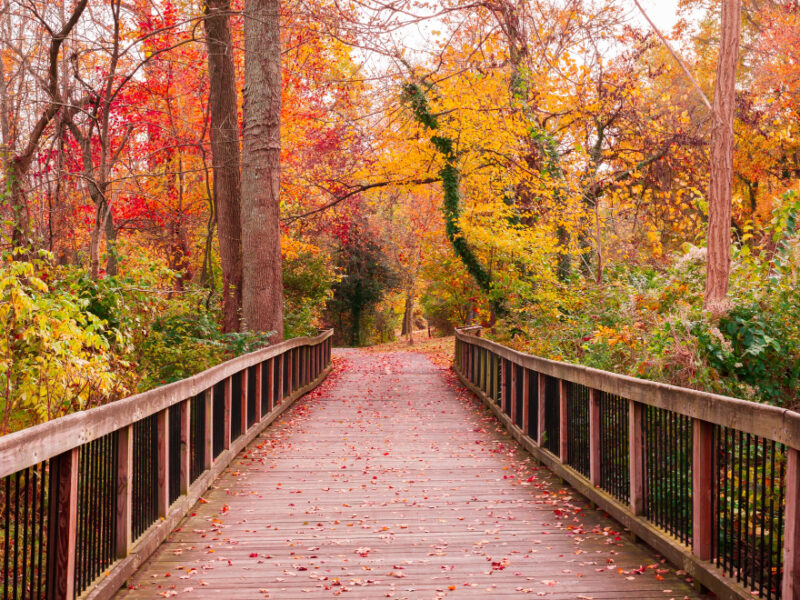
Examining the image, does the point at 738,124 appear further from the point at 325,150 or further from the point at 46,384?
the point at 46,384

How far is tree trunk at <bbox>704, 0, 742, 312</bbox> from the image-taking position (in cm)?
723

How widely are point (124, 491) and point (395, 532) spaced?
200 centimetres

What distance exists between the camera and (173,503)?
5773 millimetres

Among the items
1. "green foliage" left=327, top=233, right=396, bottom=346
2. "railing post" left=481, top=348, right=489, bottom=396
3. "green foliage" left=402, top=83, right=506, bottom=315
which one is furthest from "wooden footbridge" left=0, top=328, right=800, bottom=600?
"green foliage" left=327, top=233, right=396, bottom=346

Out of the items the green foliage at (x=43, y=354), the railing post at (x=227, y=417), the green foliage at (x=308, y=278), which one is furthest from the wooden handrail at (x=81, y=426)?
the green foliage at (x=308, y=278)

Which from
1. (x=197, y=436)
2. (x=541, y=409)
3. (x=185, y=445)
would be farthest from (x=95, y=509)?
(x=541, y=409)

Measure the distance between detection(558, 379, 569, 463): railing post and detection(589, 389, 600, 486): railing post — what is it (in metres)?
0.78

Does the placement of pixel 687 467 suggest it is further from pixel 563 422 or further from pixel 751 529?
pixel 563 422

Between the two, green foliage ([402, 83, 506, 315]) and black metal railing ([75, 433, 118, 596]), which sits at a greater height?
green foliage ([402, 83, 506, 315])

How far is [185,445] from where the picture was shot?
603cm

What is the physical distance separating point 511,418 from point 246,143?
6.56 metres

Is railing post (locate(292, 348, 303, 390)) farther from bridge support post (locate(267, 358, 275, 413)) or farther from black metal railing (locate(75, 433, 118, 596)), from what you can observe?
black metal railing (locate(75, 433, 118, 596))

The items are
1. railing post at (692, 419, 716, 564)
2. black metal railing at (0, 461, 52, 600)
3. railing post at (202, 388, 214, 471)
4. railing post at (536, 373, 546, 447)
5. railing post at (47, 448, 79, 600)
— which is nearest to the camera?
black metal railing at (0, 461, 52, 600)

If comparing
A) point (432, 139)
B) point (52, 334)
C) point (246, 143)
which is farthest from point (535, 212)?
point (52, 334)
